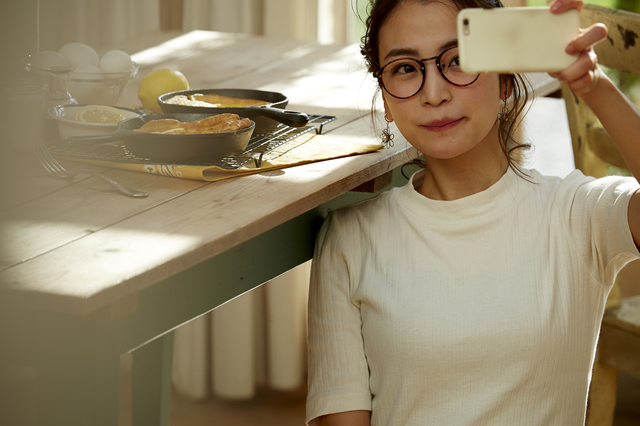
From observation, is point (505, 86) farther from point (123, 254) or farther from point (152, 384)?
point (152, 384)

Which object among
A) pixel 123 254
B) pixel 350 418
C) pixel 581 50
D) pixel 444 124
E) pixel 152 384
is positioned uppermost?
pixel 581 50

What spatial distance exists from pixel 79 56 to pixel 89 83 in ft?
0.32

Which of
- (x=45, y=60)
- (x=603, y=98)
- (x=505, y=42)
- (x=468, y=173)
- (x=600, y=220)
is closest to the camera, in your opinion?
(x=505, y=42)

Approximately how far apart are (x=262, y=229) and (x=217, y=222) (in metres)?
0.06

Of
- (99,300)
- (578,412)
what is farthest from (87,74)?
(578,412)

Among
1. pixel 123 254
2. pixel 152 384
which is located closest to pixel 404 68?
pixel 123 254

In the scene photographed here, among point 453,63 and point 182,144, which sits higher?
point 453,63

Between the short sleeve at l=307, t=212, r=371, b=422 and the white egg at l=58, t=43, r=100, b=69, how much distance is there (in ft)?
2.13

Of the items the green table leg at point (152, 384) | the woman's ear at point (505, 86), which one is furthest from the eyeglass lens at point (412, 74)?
the green table leg at point (152, 384)

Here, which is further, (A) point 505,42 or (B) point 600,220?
(B) point 600,220

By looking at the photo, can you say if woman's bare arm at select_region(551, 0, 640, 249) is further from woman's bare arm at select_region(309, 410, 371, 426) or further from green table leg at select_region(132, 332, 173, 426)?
green table leg at select_region(132, 332, 173, 426)

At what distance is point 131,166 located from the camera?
113 centimetres

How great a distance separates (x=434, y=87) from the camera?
1.05 m

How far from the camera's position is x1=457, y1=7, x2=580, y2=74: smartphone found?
0.80 m
